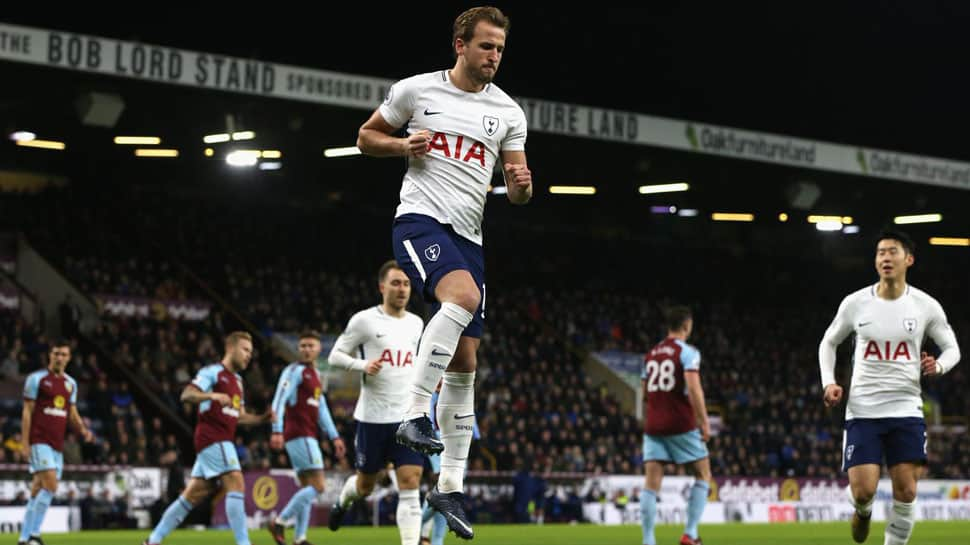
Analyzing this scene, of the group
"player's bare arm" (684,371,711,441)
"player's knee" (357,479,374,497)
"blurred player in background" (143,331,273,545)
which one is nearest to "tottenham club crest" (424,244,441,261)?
"player's knee" (357,479,374,497)

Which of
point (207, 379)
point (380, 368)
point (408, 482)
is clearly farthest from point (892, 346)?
point (207, 379)

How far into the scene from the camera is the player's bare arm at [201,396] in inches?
547

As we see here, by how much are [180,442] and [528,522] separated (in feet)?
24.0

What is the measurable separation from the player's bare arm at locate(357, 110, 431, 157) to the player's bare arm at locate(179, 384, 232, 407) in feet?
22.9

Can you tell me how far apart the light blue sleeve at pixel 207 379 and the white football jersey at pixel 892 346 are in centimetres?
640

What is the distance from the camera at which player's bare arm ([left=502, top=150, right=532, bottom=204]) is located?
7387 mm

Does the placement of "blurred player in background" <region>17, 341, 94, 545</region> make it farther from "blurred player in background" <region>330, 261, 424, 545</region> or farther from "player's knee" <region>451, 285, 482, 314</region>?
"player's knee" <region>451, 285, 482, 314</region>

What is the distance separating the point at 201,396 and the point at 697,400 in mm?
5011

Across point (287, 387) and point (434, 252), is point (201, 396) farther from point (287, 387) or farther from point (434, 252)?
point (434, 252)

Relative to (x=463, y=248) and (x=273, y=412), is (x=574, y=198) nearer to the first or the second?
(x=273, y=412)

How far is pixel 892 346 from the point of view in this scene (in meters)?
10.8

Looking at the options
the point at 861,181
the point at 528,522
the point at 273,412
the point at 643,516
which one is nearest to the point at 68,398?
the point at 273,412

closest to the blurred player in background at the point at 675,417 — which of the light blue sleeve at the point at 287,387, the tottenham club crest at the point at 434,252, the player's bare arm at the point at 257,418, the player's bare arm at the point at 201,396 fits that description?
the player's bare arm at the point at 257,418

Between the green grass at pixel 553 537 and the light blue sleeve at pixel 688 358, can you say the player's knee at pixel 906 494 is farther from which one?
the green grass at pixel 553 537
